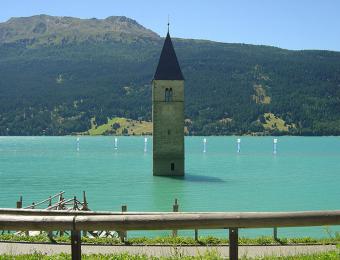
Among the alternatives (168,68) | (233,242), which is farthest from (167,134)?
(233,242)

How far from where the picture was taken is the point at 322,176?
2948 inches

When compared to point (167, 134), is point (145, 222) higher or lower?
lower

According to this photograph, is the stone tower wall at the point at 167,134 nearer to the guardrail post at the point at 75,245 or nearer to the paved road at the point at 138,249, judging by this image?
the paved road at the point at 138,249

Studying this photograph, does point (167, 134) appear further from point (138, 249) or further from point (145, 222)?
point (145, 222)

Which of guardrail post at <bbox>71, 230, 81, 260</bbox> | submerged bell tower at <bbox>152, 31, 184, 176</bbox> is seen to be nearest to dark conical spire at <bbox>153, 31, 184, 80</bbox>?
submerged bell tower at <bbox>152, 31, 184, 176</bbox>

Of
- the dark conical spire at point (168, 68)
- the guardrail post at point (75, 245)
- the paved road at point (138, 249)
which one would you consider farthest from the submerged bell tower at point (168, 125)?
the guardrail post at point (75, 245)

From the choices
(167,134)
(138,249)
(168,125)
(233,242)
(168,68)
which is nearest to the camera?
(233,242)

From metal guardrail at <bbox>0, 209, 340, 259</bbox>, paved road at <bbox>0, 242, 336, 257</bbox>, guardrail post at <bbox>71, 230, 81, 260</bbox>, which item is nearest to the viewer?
metal guardrail at <bbox>0, 209, 340, 259</bbox>

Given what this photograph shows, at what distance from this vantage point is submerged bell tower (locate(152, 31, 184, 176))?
220 ft

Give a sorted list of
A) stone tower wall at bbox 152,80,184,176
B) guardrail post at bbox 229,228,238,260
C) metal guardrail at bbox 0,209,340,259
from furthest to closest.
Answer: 1. stone tower wall at bbox 152,80,184,176
2. guardrail post at bbox 229,228,238,260
3. metal guardrail at bbox 0,209,340,259

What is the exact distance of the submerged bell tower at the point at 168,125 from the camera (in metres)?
67.1

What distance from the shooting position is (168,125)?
67438 millimetres

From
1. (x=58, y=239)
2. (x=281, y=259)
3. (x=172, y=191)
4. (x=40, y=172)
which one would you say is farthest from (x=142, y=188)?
(x=281, y=259)

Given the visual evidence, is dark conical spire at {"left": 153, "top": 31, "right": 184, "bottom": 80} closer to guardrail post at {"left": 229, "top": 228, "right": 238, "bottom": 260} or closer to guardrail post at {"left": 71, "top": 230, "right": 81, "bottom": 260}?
guardrail post at {"left": 229, "top": 228, "right": 238, "bottom": 260}
